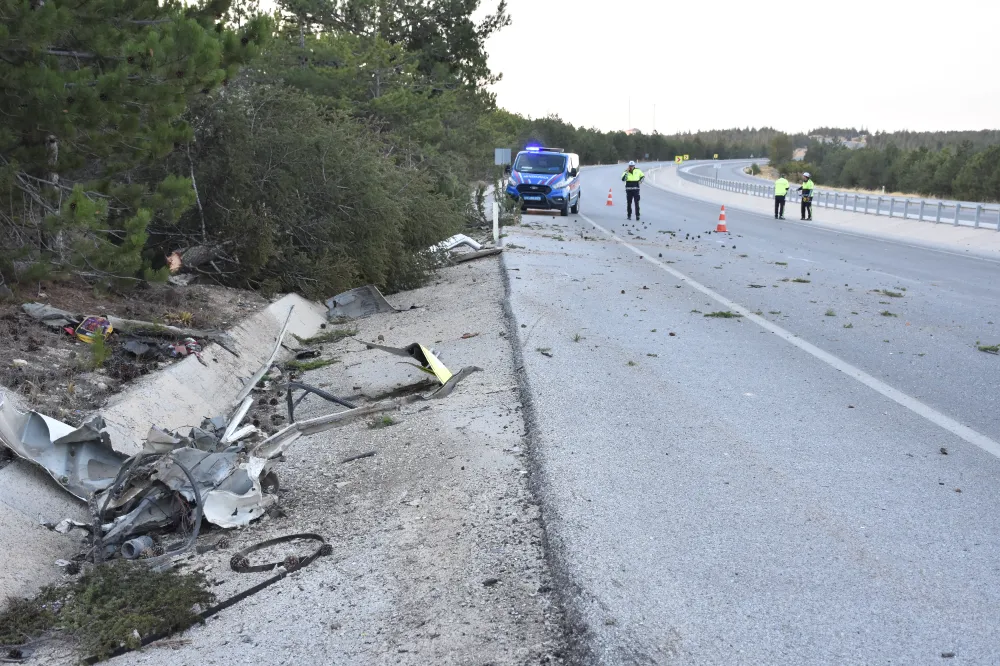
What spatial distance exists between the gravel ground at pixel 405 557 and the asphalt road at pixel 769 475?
8.2 inches

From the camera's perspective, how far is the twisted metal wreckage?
17.0 ft

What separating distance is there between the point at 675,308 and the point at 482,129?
1315 inches

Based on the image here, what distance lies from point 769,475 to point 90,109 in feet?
20.7

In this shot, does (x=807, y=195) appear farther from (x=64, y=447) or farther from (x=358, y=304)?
(x=64, y=447)

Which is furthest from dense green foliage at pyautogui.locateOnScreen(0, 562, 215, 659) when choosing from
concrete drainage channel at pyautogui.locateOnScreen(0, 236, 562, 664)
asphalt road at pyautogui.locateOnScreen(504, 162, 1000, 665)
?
asphalt road at pyautogui.locateOnScreen(504, 162, 1000, 665)

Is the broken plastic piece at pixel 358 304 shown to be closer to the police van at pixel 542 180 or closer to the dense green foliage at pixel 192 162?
the dense green foliage at pixel 192 162

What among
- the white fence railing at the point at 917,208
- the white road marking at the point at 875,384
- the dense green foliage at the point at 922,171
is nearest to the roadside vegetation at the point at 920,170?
the dense green foliage at the point at 922,171

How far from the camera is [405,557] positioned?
14.7ft

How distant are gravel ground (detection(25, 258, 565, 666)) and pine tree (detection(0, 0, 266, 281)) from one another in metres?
2.96

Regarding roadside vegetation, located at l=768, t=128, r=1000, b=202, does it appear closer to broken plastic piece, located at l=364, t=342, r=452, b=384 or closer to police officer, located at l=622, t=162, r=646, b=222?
police officer, located at l=622, t=162, r=646, b=222

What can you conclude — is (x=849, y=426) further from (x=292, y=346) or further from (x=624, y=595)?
(x=292, y=346)

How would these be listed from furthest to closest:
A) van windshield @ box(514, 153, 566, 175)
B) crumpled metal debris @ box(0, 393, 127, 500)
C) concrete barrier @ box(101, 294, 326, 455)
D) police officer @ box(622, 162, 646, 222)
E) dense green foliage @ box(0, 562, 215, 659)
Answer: van windshield @ box(514, 153, 566, 175) < police officer @ box(622, 162, 646, 222) < concrete barrier @ box(101, 294, 326, 455) < crumpled metal debris @ box(0, 393, 127, 500) < dense green foliage @ box(0, 562, 215, 659)

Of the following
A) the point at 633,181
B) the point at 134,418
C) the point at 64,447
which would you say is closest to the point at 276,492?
the point at 64,447

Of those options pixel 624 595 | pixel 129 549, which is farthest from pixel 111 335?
pixel 624 595
